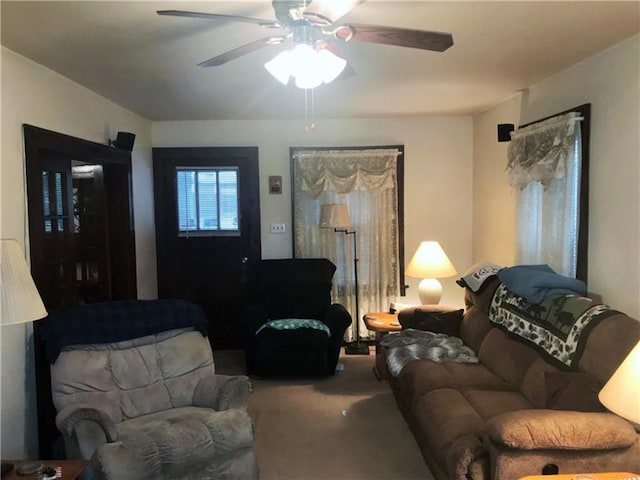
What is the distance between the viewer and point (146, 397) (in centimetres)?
303

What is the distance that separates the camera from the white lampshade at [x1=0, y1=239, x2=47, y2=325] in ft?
6.49

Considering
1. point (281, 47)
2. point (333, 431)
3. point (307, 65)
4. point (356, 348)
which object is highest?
point (281, 47)

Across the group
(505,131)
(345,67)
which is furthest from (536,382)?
(505,131)

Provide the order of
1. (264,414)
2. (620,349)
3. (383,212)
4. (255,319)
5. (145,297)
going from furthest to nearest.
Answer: (383,212) < (145,297) < (255,319) < (264,414) < (620,349)

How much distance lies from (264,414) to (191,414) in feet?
3.47

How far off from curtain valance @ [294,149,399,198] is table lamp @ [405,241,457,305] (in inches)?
36.1

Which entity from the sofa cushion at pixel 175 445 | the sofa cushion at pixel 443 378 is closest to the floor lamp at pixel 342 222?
the sofa cushion at pixel 443 378

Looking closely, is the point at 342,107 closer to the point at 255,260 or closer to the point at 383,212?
the point at 383,212

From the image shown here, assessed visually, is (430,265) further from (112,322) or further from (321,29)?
(321,29)

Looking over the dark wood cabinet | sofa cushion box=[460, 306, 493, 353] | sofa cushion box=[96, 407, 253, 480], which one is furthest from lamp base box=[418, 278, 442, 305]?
the dark wood cabinet

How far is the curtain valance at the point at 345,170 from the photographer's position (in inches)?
207

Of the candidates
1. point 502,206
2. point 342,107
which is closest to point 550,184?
point 502,206

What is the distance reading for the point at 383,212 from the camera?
5324 millimetres

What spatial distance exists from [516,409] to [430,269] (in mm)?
1945
